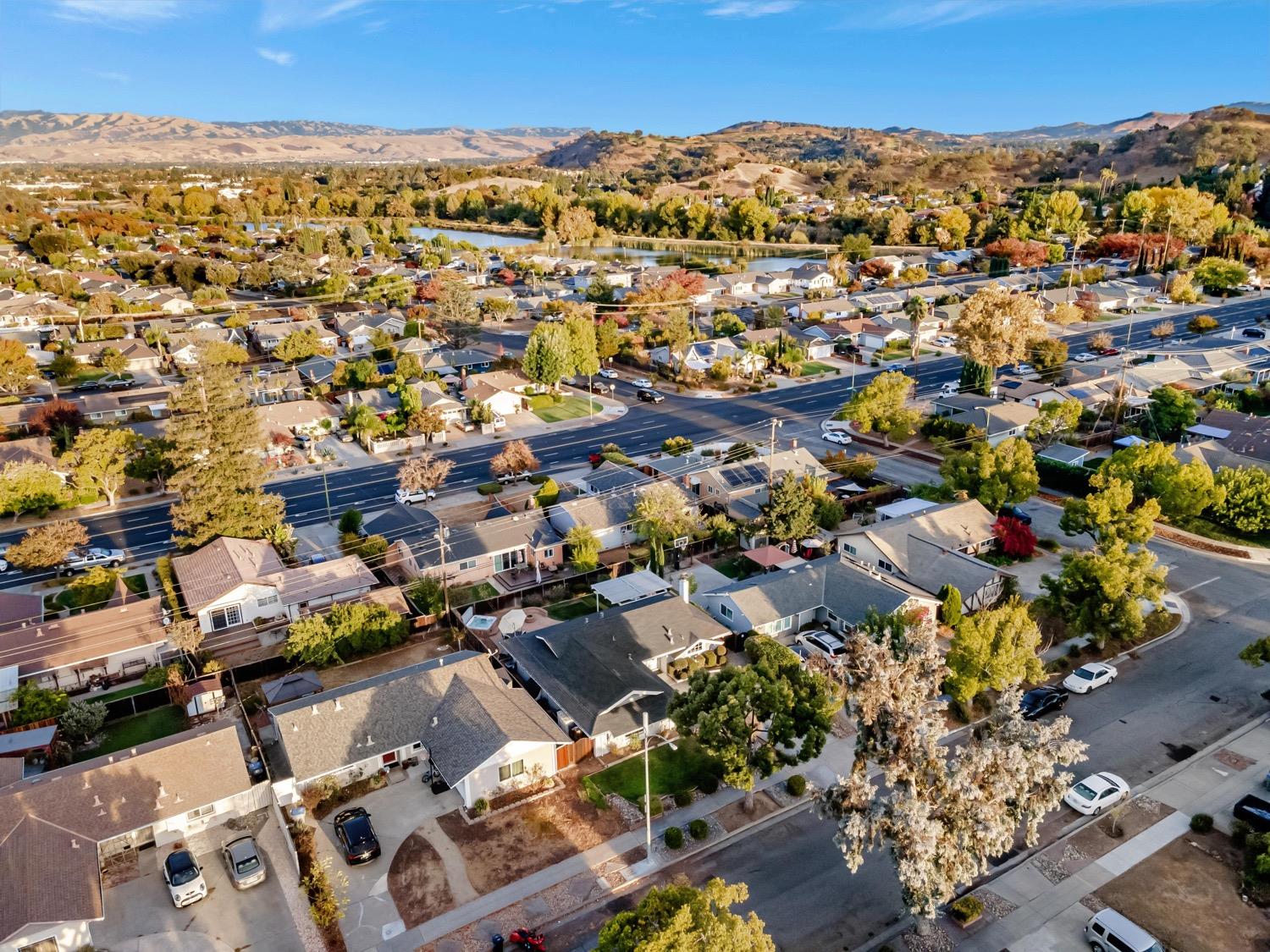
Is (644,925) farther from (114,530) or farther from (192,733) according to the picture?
(114,530)

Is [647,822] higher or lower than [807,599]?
lower

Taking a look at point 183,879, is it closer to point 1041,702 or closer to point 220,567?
point 220,567

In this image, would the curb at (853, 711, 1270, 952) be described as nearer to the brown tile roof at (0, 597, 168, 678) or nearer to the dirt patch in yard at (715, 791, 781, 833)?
the dirt patch in yard at (715, 791, 781, 833)

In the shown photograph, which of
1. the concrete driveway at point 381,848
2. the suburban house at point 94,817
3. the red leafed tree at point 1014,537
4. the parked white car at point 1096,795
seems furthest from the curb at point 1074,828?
the suburban house at point 94,817

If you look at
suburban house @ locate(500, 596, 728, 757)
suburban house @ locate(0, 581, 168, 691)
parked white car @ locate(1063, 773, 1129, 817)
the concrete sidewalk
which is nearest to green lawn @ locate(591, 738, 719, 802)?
suburban house @ locate(500, 596, 728, 757)

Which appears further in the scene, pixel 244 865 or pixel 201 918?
pixel 244 865

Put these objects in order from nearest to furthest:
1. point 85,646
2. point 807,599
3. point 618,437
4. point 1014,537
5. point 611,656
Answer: point 611,656 → point 85,646 → point 807,599 → point 1014,537 → point 618,437

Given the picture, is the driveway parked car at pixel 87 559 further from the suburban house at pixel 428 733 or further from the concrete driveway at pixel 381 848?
the concrete driveway at pixel 381 848

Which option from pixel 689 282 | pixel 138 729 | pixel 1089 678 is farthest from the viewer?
pixel 689 282

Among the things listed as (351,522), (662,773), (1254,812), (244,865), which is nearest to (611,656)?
(662,773)
